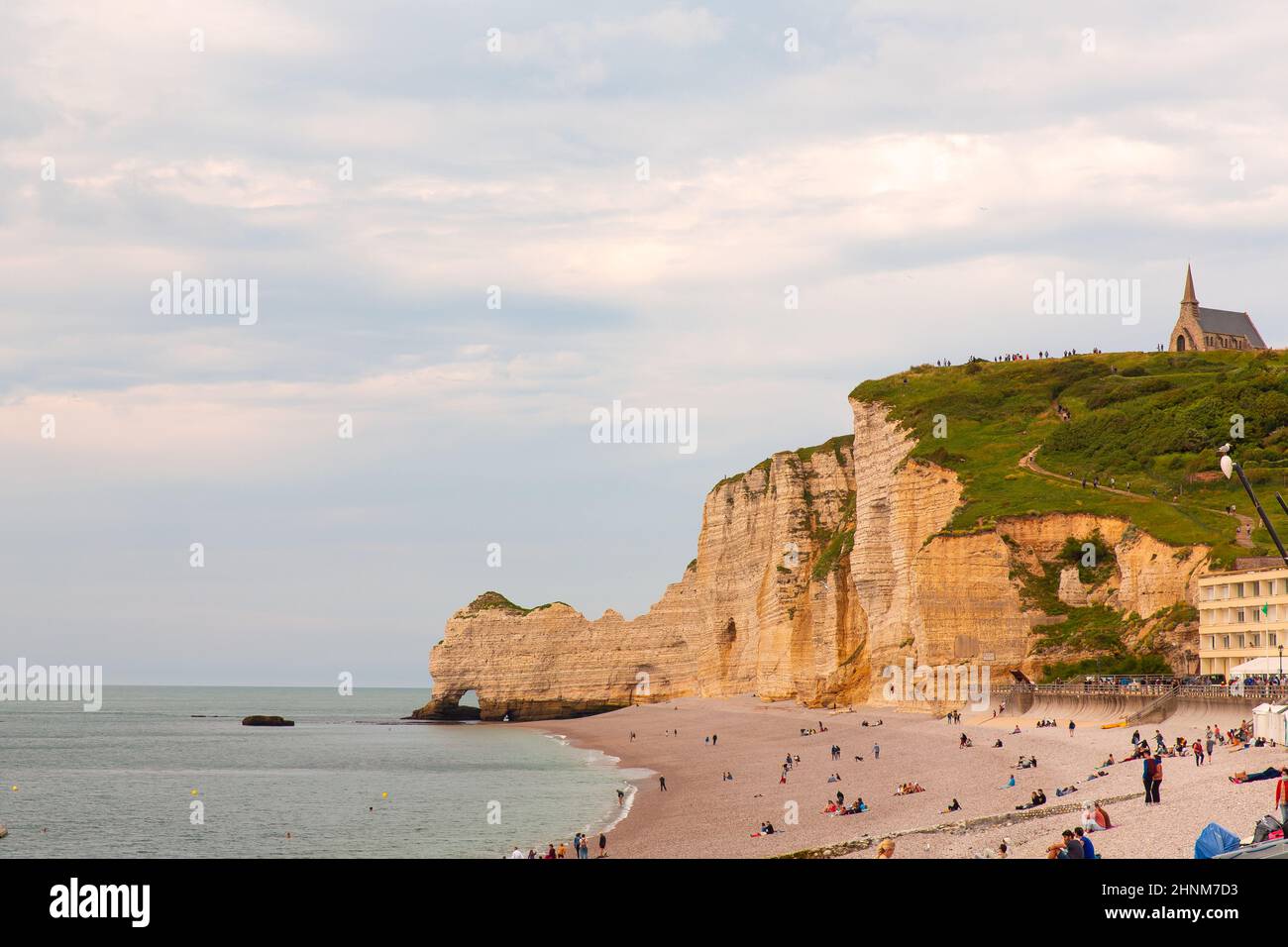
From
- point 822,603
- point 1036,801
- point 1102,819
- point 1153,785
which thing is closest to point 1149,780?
point 1153,785

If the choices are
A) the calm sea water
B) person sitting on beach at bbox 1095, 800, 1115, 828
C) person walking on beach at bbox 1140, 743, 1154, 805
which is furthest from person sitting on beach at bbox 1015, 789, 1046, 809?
the calm sea water

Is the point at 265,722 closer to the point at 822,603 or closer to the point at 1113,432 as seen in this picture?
the point at 822,603

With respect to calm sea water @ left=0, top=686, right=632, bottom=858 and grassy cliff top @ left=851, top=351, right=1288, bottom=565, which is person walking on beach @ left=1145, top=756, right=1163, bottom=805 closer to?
calm sea water @ left=0, top=686, right=632, bottom=858

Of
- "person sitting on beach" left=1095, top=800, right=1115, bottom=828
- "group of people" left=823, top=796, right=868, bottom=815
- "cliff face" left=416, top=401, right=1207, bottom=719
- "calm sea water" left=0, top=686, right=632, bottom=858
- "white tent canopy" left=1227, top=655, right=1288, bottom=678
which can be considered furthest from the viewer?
"cliff face" left=416, top=401, right=1207, bottom=719

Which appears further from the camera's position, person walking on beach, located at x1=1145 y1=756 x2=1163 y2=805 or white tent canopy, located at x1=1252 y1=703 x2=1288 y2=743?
white tent canopy, located at x1=1252 y1=703 x2=1288 y2=743

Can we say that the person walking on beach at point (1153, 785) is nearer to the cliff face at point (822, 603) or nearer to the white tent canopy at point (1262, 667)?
the white tent canopy at point (1262, 667)
